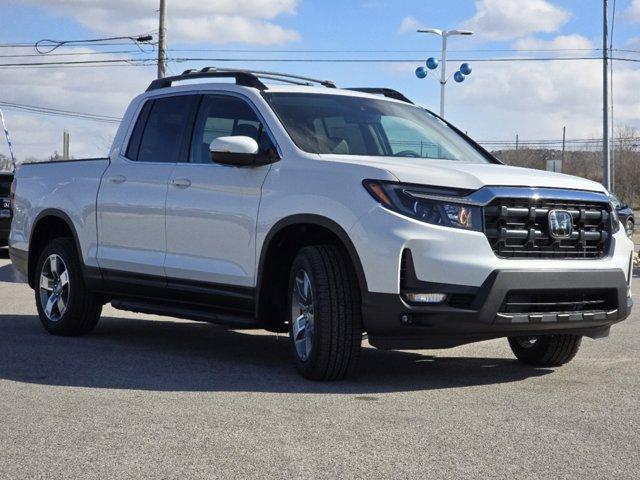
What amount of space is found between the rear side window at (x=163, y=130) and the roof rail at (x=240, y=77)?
0.64 ft

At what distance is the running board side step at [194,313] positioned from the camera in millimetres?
7883

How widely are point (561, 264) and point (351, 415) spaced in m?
1.74

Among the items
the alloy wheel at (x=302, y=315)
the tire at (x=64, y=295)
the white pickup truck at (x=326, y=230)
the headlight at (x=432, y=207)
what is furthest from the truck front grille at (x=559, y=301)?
the tire at (x=64, y=295)

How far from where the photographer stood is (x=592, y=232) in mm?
7414

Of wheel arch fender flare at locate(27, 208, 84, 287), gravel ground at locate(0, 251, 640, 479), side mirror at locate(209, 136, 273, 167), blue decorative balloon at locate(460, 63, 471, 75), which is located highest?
blue decorative balloon at locate(460, 63, 471, 75)

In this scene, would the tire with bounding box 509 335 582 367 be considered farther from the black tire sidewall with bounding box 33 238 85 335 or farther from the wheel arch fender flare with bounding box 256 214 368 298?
the black tire sidewall with bounding box 33 238 85 335

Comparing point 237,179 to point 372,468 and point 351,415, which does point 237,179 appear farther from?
point 372,468

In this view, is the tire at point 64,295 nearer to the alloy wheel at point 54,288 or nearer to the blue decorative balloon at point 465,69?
the alloy wheel at point 54,288

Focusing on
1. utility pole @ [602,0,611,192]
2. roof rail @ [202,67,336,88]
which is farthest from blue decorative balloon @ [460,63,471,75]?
roof rail @ [202,67,336,88]

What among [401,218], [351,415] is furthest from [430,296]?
[351,415]

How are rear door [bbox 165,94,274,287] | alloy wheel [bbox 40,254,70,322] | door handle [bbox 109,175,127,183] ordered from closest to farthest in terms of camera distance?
rear door [bbox 165,94,274,287]
door handle [bbox 109,175,127,183]
alloy wheel [bbox 40,254,70,322]

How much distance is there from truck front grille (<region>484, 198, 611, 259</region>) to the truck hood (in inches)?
4.8

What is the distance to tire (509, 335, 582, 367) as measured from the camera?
26.7ft

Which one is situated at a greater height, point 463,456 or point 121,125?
point 121,125
